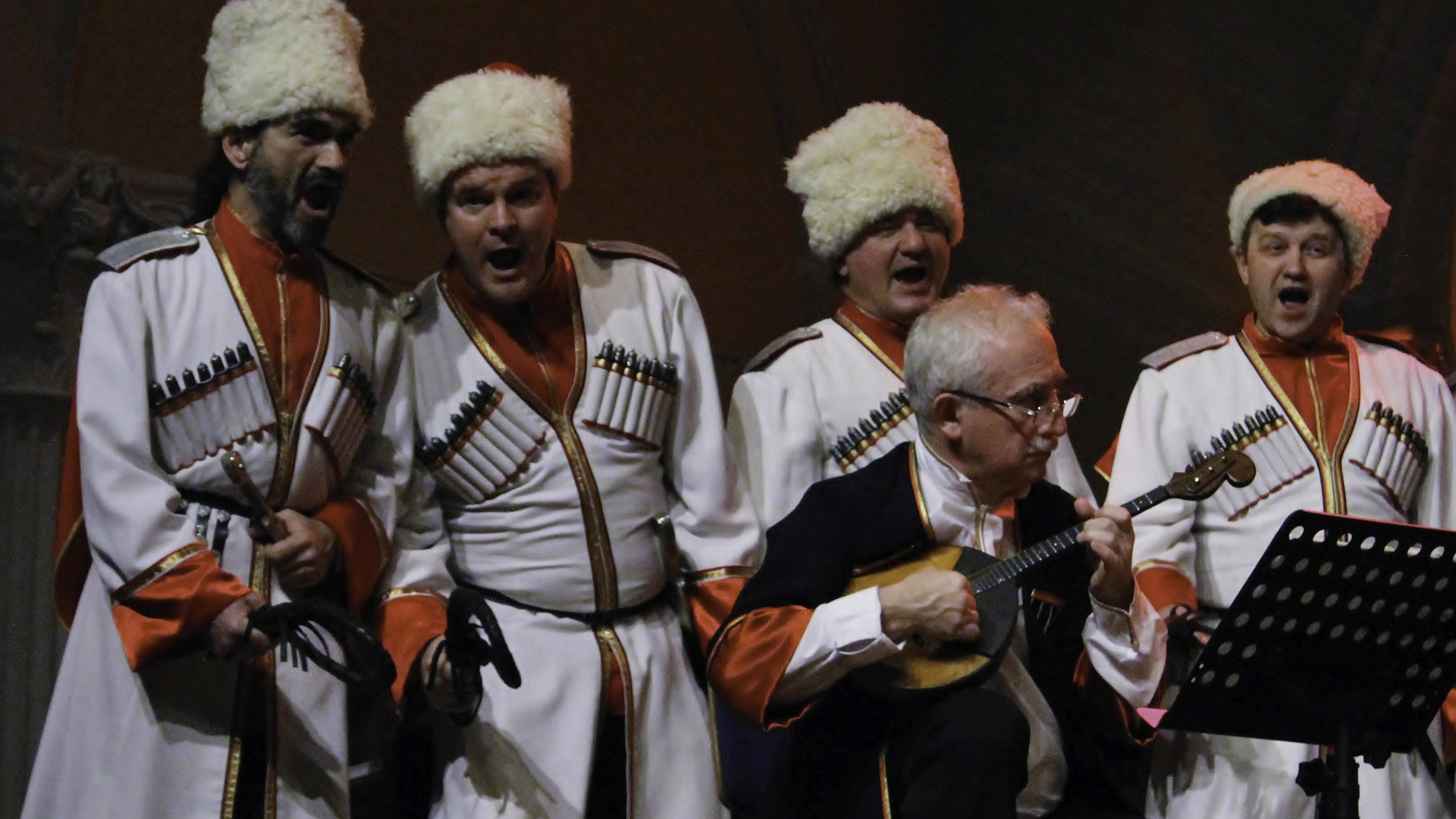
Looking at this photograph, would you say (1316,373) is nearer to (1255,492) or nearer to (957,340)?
(1255,492)

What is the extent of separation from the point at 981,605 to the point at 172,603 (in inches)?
54.8

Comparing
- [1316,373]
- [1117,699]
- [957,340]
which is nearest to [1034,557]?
[1117,699]

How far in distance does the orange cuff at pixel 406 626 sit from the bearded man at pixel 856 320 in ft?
2.47

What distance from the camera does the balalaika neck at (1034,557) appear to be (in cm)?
354

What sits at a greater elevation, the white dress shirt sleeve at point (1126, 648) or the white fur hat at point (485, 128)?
the white fur hat at point (485, 128)

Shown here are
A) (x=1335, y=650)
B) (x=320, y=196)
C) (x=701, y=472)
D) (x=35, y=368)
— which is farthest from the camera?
(x=35, y=368)

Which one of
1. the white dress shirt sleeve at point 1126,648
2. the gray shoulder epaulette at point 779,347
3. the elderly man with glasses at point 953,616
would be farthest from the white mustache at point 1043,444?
the gray shoulder epaulette at point 779,347

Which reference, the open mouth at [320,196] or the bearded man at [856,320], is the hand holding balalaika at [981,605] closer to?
the bearded man at [856,320]

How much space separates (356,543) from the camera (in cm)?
387

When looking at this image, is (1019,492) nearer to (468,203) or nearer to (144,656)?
(468,203)

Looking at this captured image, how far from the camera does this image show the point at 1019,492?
12.4ft

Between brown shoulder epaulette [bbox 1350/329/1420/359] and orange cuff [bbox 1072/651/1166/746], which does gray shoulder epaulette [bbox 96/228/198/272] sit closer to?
orange cuff [bbox 1072/651/1166/746]

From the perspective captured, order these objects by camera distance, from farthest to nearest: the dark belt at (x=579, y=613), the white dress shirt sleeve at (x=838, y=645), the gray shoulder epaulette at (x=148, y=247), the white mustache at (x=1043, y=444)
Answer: the dark belt at (x=579, y=613) < the gray shoulder epaulette at (x=148, y=247) < the white mustache at (x=1043, y=444) < the white dress shirt sleeve at (x=838, y=645)

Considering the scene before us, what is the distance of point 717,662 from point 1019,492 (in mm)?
640
